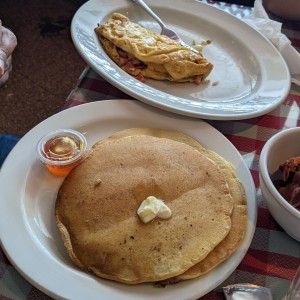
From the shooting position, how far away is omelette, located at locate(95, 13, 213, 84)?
1275 millimetres

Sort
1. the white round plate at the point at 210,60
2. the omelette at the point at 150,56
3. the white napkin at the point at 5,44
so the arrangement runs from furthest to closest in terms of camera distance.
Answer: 1. the white napkin at the point at 5,44
2. the omelette at the point at 150,56
3. the white round plate at the point at 210,60

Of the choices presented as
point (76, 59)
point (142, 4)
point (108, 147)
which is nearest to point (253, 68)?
point (142, 4)

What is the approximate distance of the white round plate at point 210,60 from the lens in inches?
44.2

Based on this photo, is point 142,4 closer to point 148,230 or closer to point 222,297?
point 148,230

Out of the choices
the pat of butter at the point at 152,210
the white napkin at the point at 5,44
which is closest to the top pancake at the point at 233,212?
the pat of butter at the point at 152,210

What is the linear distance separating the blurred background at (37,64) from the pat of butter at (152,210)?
1558 mm

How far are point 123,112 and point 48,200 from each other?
32 cm

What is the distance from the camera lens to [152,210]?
0.81m

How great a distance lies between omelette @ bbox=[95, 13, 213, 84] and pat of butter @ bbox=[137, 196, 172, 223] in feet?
1.72

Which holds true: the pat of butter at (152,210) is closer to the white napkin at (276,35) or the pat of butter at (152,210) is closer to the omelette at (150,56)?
the omelette at (150,56)

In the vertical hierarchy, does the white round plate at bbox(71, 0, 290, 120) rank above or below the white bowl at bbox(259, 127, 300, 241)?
below

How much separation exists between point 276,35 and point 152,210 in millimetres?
905

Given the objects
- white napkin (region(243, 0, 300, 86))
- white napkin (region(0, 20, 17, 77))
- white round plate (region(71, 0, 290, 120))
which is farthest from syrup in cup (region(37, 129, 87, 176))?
white napkin (region(243, 0, 300, 86))

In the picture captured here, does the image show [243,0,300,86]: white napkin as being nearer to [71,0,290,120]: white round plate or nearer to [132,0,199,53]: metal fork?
[71,0,290,120]: white round plate
